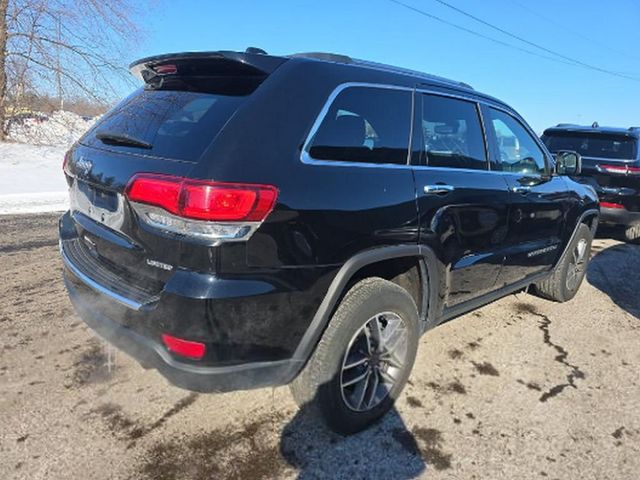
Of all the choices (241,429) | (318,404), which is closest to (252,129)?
(318,404)

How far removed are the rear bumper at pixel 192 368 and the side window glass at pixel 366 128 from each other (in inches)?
39.0

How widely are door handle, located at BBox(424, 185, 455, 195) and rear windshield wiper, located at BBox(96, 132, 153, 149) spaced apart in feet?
4.79

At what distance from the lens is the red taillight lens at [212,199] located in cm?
205

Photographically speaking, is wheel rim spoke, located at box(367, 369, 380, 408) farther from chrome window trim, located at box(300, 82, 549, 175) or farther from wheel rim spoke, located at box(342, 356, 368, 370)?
chrome window trim, located at box(300, 82, 549, 175)

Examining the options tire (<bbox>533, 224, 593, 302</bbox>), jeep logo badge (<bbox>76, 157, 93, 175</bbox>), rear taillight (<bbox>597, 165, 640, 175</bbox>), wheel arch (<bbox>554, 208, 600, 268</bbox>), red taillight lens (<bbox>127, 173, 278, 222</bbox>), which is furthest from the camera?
rear taillight (<bbox>597, 165, 640, 175</bbox>)

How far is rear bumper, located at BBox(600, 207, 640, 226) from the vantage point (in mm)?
7418

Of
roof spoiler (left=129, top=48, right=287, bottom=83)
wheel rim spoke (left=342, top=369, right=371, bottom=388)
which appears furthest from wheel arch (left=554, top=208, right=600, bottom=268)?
roof spoiler (left=129, top=48, right=287, bottom=83)

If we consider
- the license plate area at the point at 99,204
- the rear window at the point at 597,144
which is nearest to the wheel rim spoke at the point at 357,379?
the license plate area at the point at 99,204

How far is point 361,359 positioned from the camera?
2764 mm

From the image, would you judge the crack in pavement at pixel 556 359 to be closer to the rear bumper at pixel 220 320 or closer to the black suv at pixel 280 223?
the black suv at pixel 280 223

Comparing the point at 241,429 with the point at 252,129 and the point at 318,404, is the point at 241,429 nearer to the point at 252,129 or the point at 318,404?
the point at 318,404

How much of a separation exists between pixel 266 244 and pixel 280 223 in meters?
0.11

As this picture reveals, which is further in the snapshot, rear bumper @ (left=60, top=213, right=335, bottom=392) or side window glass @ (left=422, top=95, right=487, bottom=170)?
side window glass @ (left=422, top=95, right=487, bottom=170)

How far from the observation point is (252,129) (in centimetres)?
221
